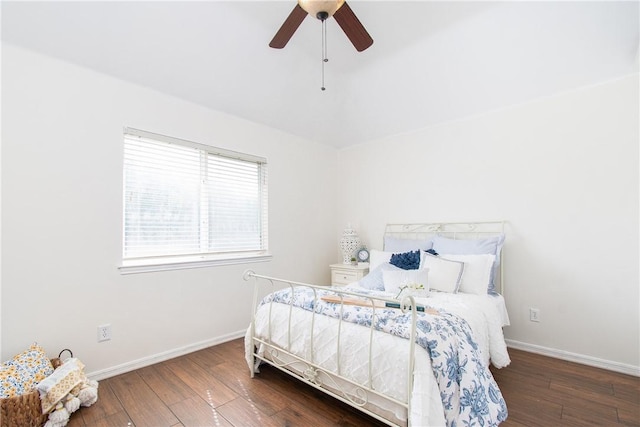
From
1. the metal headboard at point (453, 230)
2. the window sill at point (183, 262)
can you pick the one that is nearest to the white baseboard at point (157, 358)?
the window sill at point (183, 262)

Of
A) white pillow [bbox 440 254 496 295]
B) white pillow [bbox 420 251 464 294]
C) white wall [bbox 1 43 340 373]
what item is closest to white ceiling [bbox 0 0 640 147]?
white wall [bbox 1 43 340 373]

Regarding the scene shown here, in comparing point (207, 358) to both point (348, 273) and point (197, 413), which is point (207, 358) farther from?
point (348, 273)

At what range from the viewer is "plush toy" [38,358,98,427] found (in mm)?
1788

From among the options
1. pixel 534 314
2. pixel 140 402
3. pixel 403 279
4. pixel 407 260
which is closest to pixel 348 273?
pixel 407 260

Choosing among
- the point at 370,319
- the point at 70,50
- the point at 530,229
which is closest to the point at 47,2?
the point at 70,50

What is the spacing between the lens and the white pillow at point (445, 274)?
2.60 m

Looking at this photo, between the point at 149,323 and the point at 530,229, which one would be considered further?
the point at 530,229

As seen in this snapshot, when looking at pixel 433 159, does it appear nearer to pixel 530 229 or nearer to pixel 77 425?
pixel 530 229

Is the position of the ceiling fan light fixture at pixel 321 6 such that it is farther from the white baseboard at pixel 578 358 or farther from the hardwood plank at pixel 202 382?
the white baseboard at pixel 578 358

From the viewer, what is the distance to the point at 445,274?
2.63m

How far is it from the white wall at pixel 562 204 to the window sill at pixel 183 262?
2159 millimetres

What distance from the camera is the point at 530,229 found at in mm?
2914

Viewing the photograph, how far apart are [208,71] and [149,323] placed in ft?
7.55

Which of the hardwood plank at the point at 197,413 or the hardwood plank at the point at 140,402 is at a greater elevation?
the hardwood plank at the point at 140,402
